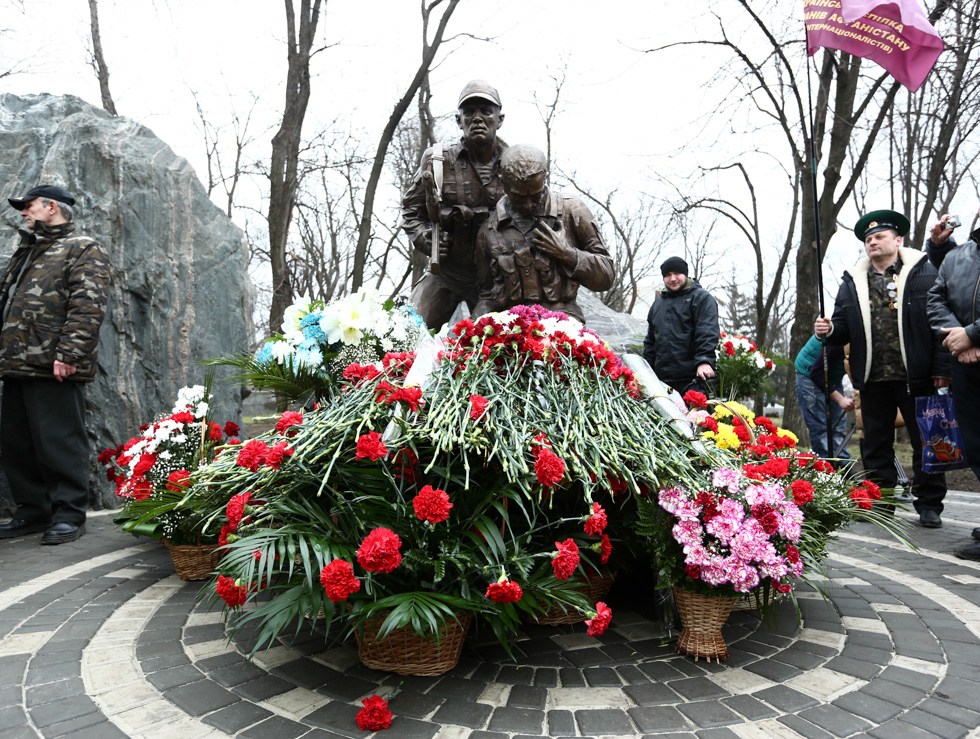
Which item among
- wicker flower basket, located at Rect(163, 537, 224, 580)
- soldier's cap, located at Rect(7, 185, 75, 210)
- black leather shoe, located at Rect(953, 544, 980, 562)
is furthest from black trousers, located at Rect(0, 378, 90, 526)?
black leather shoe, located at Rect(953, 544, 980, 562)

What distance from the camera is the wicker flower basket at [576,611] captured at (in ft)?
9.63

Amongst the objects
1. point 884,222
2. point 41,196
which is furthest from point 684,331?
point 41,196

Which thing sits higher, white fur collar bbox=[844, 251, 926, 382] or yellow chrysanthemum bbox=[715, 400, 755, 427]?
white fur collar bbox=[844, 251, 926, 382]

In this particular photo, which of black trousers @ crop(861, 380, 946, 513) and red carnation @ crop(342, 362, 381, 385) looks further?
black trousers @ crop(861, 380, 946, 513)

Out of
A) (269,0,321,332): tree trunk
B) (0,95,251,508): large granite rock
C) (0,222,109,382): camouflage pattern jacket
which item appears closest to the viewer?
(0,222,109,382): camouflage pattern jacket

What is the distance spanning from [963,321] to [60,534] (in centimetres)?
619

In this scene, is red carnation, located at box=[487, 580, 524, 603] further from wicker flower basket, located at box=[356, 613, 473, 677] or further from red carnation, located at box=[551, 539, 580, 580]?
wicker flower basket, located at box=[356, 613, 473, 677]

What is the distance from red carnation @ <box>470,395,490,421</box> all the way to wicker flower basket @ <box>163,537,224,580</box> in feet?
6.43

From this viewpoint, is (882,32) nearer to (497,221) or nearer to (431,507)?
(497,221)

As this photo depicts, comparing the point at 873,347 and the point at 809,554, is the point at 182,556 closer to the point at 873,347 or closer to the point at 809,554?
the point at 809,554

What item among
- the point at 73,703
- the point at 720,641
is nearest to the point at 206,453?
the point at 73,703

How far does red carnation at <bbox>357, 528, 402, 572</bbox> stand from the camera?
6.73ft

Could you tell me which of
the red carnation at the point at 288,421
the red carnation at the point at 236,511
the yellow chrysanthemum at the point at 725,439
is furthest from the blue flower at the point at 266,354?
the yellow chrysanthemum at the point at 725,439

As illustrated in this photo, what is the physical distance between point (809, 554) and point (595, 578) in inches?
37.2
